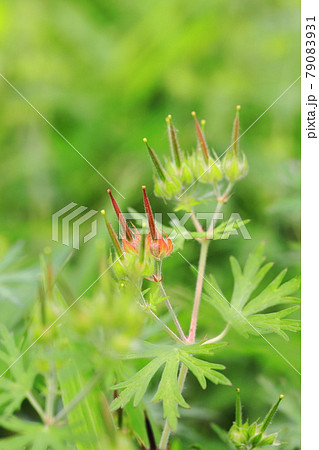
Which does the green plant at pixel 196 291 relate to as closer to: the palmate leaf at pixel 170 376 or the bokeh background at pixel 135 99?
the palmate leaf at pixel 170 376

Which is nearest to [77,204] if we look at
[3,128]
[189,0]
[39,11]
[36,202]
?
[36,202]

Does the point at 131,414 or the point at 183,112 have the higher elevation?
the point at 183,112

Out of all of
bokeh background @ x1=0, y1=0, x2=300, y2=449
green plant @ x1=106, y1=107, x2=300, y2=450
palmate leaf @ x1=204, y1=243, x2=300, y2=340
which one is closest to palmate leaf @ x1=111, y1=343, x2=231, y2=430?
green plant @ x1=106, y1=107, x2=300, y2=450

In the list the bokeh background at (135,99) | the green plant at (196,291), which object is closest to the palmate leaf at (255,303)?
the green plant at (196,291)

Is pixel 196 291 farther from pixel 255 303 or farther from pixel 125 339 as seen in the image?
pixel 125 339

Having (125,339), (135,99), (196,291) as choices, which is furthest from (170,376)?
(135,99)
